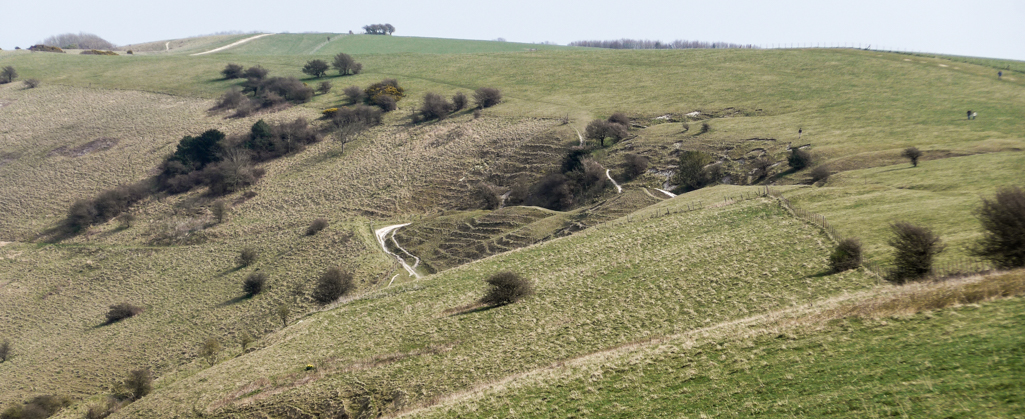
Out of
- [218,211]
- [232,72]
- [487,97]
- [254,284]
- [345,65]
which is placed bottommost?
[254,284]

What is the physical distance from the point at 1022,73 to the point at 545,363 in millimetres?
87018

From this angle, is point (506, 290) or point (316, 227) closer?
point (506, 290)

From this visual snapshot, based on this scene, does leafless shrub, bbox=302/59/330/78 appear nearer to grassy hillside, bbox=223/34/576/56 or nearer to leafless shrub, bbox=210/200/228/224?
grassy hillside, bbox=223/34/576/56

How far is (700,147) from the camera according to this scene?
61.2 meters

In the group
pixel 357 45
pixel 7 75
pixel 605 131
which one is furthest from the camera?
pixel 357 45

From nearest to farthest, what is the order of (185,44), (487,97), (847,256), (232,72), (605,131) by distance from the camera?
(847,256)
(605,131)
(487,97)
(232,72)
(185,44)

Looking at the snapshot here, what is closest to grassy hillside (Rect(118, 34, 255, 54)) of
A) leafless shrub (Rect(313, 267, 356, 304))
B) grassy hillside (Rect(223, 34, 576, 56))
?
grassy hillside (Rect(223, 34, 576, 56))

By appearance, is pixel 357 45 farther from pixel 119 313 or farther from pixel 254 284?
pixel 254 284

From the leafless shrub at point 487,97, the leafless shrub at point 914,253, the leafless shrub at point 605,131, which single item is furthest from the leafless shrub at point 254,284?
the leafless shrub at point 487,97

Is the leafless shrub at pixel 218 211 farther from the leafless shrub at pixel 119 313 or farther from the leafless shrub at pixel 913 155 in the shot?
the leafless shrub at pixel 913 155

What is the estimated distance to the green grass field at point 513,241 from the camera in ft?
62.4

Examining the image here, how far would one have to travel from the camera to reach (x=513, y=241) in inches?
1874

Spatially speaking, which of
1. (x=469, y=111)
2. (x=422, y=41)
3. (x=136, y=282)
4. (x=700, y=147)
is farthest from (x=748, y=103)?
(x=422, y=41)

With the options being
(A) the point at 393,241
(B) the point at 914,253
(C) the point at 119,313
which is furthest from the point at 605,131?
(C) the point at 119,313
